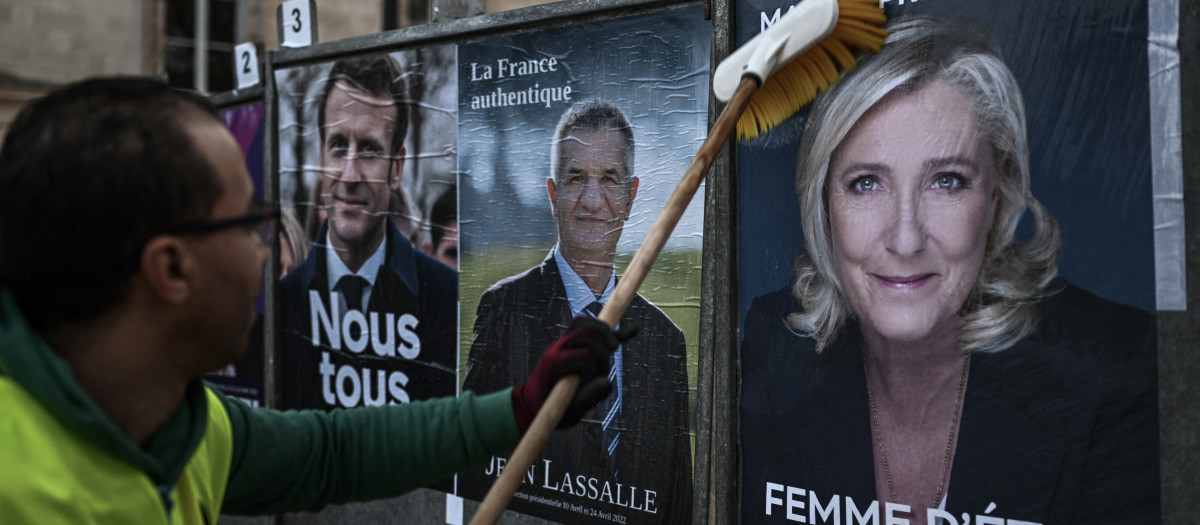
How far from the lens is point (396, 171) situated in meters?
4.00

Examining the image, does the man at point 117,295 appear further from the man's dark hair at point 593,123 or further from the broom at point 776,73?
the man's dark hair at point 593,123

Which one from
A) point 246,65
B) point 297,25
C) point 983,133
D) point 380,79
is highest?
point 297,25

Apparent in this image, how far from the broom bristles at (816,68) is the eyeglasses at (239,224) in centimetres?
142

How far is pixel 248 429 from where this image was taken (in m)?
2.00

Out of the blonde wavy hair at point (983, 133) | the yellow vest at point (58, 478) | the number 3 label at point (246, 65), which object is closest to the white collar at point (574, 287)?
the blonde wavy hair at point (983, 133)

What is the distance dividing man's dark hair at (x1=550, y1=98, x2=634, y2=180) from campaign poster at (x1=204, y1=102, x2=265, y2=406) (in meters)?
1.96

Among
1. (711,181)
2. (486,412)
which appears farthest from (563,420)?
(711,181)

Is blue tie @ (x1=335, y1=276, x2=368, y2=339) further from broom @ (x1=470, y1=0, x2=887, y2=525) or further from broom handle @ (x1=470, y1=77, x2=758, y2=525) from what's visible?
broom handle @ (x1=470, y1=77, x2=758, y2=525)

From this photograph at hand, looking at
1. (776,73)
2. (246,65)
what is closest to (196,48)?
(246,65)

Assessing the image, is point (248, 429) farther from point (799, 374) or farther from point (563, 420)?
point (799, 374)

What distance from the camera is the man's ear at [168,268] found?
4.99 feet

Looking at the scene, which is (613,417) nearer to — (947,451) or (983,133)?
(947,451)

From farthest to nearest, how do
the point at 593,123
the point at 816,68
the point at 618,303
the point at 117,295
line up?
the point at 593,123, the point at 816,68, the point at 618,303, the point at 117,295

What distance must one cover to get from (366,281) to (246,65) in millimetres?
1367
